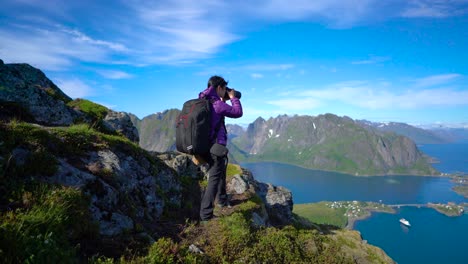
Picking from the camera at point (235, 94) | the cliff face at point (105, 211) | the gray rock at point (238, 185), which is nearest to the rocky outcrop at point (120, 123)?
A: the cliff face at point (105, 211)

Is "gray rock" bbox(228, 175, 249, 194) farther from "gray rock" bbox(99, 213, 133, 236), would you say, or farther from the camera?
"gray rock" bbox(99, 213, 133, 236)

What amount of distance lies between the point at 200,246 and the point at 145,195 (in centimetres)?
367

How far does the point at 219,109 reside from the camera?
339 inches

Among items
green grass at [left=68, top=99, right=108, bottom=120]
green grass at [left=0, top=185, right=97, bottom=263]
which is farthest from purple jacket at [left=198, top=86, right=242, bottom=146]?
green grass at [left=68, top=99, right=108, bottom=120]

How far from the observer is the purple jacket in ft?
28.3

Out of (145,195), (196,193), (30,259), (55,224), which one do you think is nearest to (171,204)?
(145,195)

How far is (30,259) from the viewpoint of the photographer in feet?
11.8

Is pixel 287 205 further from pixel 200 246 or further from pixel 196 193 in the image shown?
pixel 200 246

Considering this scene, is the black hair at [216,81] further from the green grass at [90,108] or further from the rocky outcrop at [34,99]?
the green grass at [90,108]

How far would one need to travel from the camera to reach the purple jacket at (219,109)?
8633 millimetres

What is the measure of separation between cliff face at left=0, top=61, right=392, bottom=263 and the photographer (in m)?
0.92

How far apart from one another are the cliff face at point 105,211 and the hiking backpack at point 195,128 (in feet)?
7.98

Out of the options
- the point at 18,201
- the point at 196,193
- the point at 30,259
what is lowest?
the point at 196,193

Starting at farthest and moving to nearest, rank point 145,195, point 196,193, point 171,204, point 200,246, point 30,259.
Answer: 1. point 196,193
2. point 171,204
3. point 145,195
4. point 200,246
5. point 30,259
